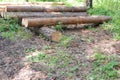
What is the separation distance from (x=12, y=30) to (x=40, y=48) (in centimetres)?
181

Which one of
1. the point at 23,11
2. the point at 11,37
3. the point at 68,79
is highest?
the point at 23,11

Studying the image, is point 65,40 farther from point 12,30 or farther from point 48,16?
point 48,16

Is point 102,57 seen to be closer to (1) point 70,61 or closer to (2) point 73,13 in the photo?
(1) point 70,61

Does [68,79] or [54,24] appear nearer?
[68,79]

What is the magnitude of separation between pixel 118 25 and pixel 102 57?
285cm

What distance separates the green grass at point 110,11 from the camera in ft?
29.4

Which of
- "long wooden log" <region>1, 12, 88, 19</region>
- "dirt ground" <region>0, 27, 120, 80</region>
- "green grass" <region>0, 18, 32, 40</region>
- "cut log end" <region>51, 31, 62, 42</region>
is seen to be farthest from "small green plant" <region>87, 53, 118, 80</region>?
"long wooden log" <region>1, 12, 88, 19</region>

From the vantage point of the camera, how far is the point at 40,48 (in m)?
7.41

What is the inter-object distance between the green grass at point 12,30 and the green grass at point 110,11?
9.06ft

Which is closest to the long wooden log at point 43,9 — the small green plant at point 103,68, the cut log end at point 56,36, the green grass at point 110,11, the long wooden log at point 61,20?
the green grass at point 110,11

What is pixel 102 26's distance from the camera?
948 centimetres

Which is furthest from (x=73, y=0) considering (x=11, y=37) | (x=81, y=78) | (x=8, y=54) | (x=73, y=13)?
(x=81, y=78)

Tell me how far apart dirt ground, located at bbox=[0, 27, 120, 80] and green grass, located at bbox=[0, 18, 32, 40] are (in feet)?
0.75

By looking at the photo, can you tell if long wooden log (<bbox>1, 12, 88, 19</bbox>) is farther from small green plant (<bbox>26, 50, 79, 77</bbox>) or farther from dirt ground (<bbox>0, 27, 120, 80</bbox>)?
small green plant (<bbox>26, 50, 79, 77</bbox>)
